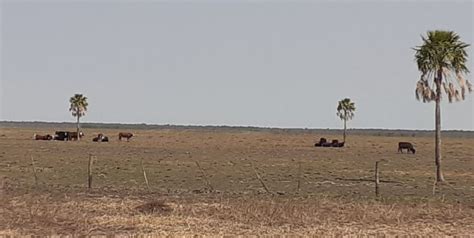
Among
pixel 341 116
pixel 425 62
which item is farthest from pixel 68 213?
pixel 341 116

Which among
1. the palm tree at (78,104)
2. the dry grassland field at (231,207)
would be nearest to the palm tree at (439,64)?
the dry grassland field at (231,207)

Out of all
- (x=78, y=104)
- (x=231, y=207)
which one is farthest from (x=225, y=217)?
(x=78, y=104)

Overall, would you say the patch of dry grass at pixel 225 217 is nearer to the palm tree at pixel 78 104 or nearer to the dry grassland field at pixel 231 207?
the dry grassland field at pixel 231 207

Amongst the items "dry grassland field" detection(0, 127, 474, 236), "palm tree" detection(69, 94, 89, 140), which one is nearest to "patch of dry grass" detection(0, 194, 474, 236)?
"dry grassland field" detection(0, 127, 474, 236)

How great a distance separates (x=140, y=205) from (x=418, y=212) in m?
6.71

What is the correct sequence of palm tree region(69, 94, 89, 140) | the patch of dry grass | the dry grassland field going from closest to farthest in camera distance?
the patch of dry grass, the dry grassland field, palm tree region(69, 94, 89, 140)

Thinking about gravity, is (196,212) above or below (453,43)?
below

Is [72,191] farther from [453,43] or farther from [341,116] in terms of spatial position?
[341,116]

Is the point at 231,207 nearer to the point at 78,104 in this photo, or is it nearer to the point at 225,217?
the point at 225,217

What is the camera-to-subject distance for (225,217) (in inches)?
679

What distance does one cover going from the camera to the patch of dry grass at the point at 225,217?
15.2m

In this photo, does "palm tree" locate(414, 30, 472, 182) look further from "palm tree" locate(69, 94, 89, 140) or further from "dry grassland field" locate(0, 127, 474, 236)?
"palm tree" locate(69, 94, 89, 140)

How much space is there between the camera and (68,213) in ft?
57.4

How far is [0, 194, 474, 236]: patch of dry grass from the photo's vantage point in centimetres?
1523
